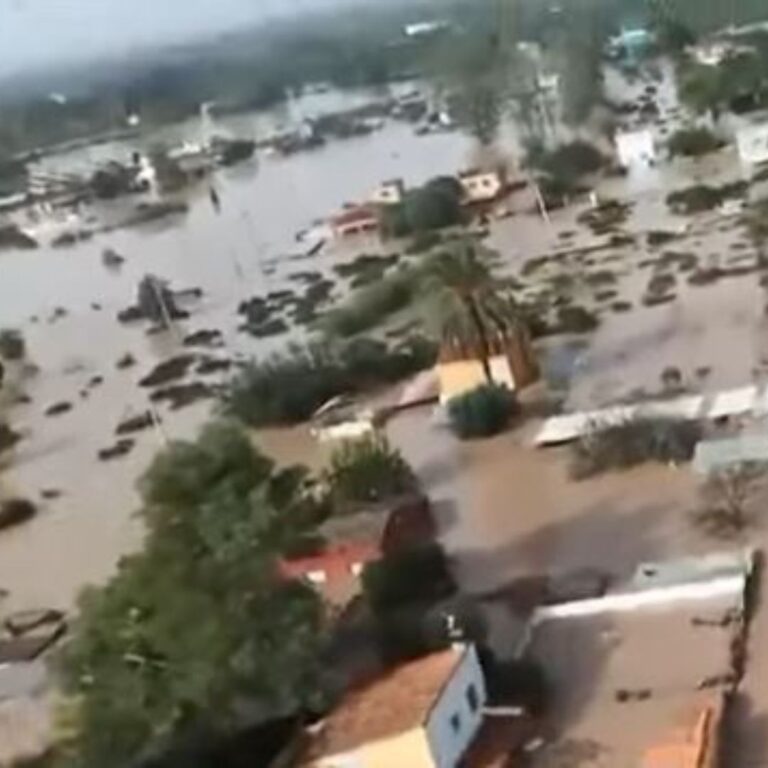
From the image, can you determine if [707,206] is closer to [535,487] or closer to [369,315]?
[369,315]

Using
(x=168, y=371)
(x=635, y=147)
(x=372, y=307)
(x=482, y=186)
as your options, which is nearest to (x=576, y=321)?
(x=372, y=307)

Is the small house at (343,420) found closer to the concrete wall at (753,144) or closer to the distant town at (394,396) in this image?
the distant town at (394,396)

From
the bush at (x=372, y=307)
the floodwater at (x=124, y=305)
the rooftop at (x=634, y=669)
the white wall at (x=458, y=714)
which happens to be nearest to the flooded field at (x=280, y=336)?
the floodwater at (x=124, y=305)

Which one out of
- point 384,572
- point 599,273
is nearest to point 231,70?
point 599,273

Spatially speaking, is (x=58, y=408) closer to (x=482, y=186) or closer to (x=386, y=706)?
(x=482, y=186)

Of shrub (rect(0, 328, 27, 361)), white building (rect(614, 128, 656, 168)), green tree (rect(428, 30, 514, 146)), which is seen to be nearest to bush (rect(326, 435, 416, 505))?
green tree (rect(428, 30, 514, 146))

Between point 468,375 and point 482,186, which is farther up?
point 482,186

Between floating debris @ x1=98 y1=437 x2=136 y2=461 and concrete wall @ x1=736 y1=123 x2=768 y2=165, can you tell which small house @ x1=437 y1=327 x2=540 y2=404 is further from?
concrete wall @ x1=736 y1=123 x2=768 y2=165
